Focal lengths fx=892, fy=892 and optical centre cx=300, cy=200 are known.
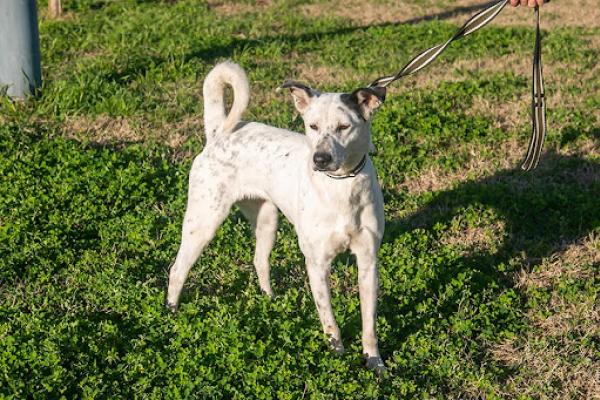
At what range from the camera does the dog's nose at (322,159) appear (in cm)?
507

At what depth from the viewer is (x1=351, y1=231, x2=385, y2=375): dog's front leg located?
18.1 ft

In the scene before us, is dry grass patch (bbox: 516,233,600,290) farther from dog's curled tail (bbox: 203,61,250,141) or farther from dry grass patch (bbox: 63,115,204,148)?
dry grass patch (bbox: 63,115,204,148)

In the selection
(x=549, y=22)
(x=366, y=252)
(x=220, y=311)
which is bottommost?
(x=549, y=22)

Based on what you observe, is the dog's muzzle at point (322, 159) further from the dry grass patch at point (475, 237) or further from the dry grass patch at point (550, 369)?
the dry grass patch at point (475, 237)

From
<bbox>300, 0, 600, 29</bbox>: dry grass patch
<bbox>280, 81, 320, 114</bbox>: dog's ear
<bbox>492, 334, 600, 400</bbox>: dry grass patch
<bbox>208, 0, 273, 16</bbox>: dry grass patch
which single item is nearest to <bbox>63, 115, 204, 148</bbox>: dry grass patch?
<bbox>280, 81, 320, 114</bbox>: dog's ear

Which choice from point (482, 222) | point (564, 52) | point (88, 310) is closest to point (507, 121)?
point (482, 222)

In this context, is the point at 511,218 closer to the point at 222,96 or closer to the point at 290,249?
the point at 290,249

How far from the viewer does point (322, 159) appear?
16.6 ft

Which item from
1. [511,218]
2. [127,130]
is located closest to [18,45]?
[127,130]

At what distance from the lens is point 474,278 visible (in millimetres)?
6566

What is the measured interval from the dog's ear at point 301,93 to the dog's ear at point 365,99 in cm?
23

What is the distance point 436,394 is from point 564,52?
821 cm

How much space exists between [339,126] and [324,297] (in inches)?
44.1

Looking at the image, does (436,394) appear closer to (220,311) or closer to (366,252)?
(366,252)
